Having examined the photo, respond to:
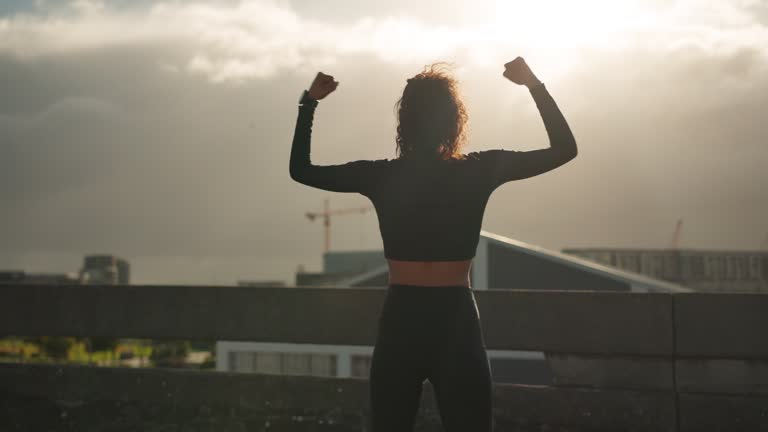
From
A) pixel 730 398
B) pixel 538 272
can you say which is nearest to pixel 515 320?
pixel 730 398

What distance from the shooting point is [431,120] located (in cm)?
397

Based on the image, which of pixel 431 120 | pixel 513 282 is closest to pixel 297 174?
pixel 431 120

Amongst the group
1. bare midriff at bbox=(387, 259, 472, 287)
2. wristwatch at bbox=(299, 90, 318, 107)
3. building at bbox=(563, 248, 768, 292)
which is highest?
wristwatch at bbox=(299, 90, 318, 107)

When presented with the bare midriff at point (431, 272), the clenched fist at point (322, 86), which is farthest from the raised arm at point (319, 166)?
the bare midriff at point (431, 272)

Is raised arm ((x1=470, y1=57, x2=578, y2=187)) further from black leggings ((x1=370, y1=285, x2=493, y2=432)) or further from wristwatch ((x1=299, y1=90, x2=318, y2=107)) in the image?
wristwatch ((x1=299, y1=90, x2=318, y2=107))

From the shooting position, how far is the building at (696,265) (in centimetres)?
9344

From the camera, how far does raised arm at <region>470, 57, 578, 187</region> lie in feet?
13.0

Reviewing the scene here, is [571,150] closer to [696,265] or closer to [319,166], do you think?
[319,166]

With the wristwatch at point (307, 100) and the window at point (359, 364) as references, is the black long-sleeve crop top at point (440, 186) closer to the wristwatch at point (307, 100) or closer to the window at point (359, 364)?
the wristwatch at point (307, 100)

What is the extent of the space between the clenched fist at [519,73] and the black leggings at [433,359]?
3.09 ft

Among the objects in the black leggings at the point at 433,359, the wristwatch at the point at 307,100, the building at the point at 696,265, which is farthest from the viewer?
the building at the point at 696,265

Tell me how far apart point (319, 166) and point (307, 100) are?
1.20ft

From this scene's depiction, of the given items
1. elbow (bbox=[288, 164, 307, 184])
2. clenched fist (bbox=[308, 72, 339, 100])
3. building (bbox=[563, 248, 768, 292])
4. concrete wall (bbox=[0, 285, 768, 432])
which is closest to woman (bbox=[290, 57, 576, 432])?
elbow (bbox=[288, 164, 307, 184])

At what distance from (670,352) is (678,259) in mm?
92286
